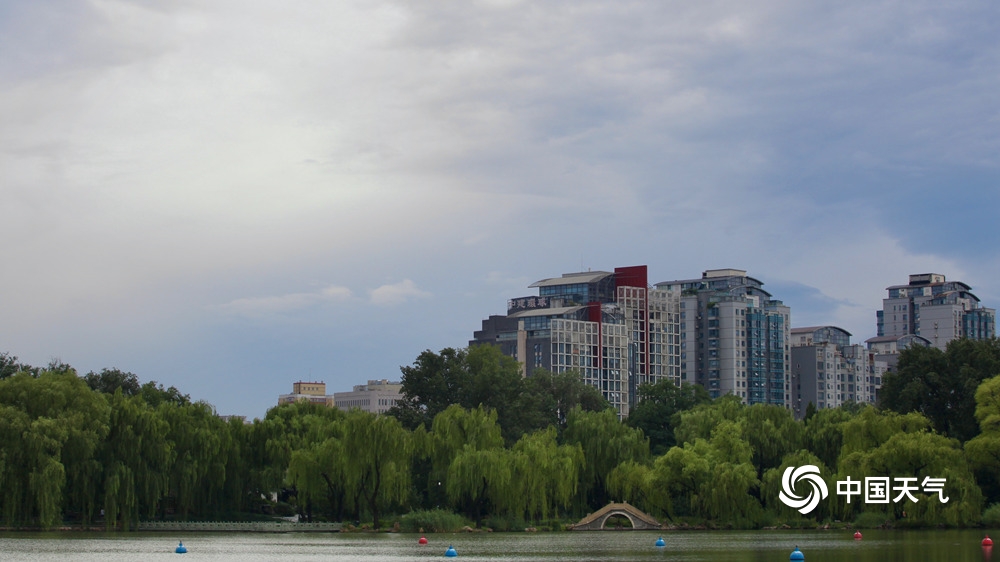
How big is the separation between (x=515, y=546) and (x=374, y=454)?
54.2 ft

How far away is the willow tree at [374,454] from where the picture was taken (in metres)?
69.0

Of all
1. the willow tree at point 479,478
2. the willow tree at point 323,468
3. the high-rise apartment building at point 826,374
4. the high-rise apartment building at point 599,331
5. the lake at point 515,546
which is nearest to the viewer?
the lake at point 515,546

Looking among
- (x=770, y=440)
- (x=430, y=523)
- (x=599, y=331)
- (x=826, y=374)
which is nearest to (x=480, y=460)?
(x=430, y=523)

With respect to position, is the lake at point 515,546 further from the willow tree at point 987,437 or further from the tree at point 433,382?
the tree at point 433,382

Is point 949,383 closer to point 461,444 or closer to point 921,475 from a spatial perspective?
point 921,475

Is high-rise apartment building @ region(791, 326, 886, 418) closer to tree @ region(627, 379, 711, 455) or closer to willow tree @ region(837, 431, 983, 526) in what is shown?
tree @ region(627, 379, 711, 455)

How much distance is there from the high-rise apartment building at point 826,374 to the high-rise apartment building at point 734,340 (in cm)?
659

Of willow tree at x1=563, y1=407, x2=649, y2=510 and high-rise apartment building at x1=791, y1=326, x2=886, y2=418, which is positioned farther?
high-rise apartment building at x1=791, y1=326, x2=886, y2=418

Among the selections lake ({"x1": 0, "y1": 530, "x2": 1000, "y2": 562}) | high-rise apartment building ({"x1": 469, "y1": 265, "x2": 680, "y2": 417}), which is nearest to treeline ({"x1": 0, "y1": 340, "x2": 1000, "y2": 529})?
lake ({"x1": 0, "y1": 530, "x2": 1000, "y2": 562})

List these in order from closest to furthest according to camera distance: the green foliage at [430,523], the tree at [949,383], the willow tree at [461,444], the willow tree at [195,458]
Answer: the willow tree at [195,458] < the green foliage at [430,523] < the willow tree at [461,444] < the tree at [949,383]

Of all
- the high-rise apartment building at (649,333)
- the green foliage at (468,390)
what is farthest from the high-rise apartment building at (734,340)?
the green foliage at (468,390)

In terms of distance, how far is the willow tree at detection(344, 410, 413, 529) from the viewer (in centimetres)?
6900

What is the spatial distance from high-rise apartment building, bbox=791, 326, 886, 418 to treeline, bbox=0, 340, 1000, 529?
356 ft

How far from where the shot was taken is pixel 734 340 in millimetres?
175875
